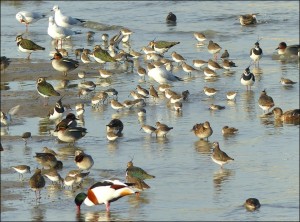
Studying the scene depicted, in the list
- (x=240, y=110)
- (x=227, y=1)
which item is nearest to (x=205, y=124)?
(x=240, y=110)

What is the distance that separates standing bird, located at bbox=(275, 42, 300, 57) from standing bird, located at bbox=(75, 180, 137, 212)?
14169 mm

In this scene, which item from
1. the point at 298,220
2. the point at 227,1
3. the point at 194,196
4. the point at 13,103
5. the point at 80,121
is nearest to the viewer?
the point at 298,220

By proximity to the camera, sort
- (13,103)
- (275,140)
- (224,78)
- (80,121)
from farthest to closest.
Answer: (224,78) → (13,103) → (80,121) → (275,140)

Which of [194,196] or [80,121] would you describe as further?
[80,121]

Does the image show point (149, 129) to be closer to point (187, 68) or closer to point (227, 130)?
point (227, 130)

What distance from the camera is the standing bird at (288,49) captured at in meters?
29.3

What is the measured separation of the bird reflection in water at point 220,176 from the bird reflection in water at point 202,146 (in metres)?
1.32

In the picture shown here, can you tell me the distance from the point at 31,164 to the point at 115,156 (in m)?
1.52

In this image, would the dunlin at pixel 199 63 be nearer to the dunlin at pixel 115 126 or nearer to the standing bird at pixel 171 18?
the dunlin at pixel 115 126

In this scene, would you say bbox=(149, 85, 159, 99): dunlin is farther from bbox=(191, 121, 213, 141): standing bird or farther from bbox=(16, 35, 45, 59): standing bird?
bbox=(16, 35, 45, 59): standing bird

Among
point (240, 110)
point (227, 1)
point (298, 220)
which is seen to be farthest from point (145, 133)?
point (227, 1)

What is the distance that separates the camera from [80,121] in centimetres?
2222

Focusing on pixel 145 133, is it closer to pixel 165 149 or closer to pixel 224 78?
pixel 165 149

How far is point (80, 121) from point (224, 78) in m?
5.76
